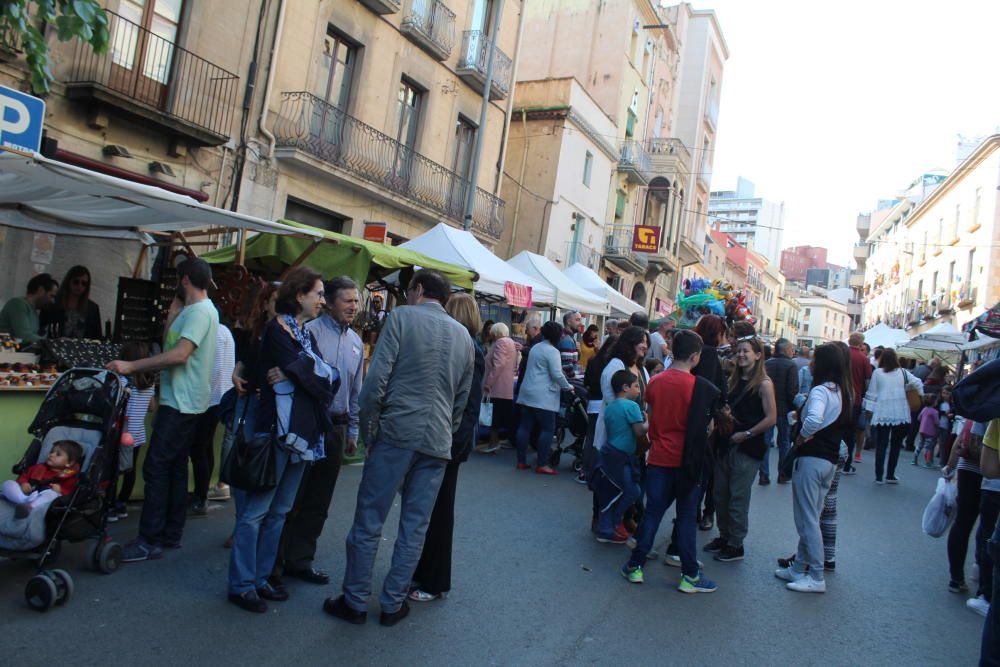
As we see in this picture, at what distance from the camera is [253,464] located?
12.6 feet

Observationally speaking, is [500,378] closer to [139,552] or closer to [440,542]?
[440,542]

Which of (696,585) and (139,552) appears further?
(696,585)

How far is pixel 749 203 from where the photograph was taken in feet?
372

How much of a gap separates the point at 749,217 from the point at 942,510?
113162 millimetres

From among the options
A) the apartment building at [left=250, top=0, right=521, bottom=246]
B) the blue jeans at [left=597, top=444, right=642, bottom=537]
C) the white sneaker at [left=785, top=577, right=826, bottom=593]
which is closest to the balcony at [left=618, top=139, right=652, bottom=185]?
the apartment building at [left=250, top=0, right=521, bottom=246]

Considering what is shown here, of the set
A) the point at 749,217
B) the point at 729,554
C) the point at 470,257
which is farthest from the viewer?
the point at 749,217

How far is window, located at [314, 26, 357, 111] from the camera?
14.9 meters

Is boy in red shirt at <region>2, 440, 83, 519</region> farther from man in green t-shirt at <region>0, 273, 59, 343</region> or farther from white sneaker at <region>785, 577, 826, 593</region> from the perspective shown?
white sneaker at <region>785, 577, 826, 593</region>

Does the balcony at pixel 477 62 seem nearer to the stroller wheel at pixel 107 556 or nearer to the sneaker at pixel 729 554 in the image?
the sneaker at pixel 729 554

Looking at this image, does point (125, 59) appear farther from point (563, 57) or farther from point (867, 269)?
point (867, 269)

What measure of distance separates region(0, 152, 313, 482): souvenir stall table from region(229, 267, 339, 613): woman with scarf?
1.79 metres

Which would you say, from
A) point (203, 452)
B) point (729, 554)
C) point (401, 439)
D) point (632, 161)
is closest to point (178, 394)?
point (203, 452)

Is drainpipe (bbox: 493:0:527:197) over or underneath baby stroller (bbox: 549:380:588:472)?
over

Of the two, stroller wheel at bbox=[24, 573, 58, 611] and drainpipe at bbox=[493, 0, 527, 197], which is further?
drainpipe at bbox=[493, 0, 527, 197]
